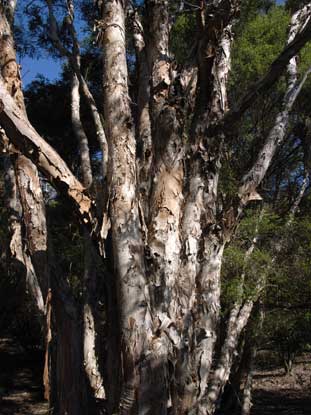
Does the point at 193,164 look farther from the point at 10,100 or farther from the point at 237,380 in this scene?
the point at 237,380

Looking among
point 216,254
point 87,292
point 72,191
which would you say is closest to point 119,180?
point 72,191

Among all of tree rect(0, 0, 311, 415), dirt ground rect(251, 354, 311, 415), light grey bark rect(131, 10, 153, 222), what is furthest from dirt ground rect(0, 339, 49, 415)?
light grey bark rect(131, 10, 153, 222)

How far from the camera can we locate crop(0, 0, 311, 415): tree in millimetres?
3342

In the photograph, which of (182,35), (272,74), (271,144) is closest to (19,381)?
(182,35)

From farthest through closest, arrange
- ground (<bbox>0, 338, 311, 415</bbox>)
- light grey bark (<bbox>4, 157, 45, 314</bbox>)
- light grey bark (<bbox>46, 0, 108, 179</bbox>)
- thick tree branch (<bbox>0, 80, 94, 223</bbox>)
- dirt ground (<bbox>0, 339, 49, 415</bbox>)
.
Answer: ground (<bbox>0, 338, 311, 415</bbox>) → dirt ground (<bbox>0, 339, 49, 415</bbox>) → light grey bark (<bbox>46, 0, 108, 179</bbox>) → light grey bark (<bbox>4, 157, 45, 314</bbox>) → thick tree branch (<bbox>0, 80, 94, 223</bbox>)

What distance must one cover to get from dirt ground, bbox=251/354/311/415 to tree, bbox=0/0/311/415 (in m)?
8.06

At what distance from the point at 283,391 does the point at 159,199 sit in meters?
11.7

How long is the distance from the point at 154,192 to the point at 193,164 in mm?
477

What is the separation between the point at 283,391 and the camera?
46.6 ft

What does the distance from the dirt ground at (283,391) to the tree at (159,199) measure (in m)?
8.06

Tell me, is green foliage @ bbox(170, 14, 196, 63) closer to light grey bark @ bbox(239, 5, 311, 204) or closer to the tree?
light grey bark @ bbox(239, 5, 311, 204)

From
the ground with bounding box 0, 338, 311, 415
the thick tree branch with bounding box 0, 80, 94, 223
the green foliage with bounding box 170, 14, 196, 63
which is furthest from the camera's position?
the ground with bounding box 0, 338, 311, 415

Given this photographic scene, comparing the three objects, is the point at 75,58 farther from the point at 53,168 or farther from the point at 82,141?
the point at 53,168

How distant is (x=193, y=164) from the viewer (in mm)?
4188
